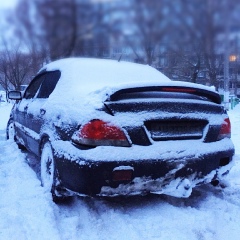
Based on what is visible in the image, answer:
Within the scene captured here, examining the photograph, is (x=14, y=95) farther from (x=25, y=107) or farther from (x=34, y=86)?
(x=25, y=107)

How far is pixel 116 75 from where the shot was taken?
3.31 m

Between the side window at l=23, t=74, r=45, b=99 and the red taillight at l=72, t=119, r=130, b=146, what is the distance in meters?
1.90

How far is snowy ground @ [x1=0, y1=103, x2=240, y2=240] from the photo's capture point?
215cm

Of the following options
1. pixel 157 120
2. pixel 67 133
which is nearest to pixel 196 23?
pixel 157 120

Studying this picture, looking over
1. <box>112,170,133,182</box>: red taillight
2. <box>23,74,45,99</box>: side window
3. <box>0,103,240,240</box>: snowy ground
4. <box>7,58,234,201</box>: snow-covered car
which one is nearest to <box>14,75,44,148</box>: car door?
<box>23,74,45,99</box>: side window

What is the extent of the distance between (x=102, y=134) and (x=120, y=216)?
81cm

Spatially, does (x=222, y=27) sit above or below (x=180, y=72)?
above

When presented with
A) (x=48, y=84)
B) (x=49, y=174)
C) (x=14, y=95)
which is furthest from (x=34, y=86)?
(x=49, y=174)

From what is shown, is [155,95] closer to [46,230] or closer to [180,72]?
[46,230]

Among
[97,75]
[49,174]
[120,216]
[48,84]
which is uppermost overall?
[97,75]

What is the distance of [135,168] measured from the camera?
2.14 meters

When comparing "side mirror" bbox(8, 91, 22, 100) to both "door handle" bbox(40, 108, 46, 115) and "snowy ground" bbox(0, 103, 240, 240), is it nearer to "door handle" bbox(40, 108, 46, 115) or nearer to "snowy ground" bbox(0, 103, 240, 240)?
"door handle" bbox(40, 108, 46, 115)

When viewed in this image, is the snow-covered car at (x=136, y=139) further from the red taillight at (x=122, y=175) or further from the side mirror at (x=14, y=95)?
the side mirror at (x=14, y=95)

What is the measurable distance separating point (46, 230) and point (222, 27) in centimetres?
346
